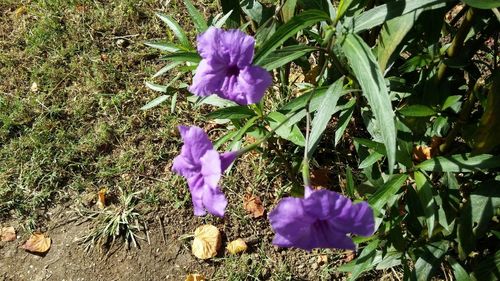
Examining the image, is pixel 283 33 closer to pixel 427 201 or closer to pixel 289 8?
pixel 289 8

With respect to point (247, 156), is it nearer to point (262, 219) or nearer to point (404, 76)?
point (262, 219)

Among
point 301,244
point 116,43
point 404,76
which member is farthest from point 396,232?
point 116,43

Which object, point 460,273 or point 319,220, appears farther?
point 460,273

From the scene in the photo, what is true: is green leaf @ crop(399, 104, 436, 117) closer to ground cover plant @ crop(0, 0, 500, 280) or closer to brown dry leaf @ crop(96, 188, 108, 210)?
ground cover plant @ crop(0, 0, 500, 280)

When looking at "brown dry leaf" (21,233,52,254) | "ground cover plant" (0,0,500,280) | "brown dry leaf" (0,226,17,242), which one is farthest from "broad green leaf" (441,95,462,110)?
"brown dry leaf" (0,226,17,242)

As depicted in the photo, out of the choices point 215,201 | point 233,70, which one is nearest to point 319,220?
point 215,201
